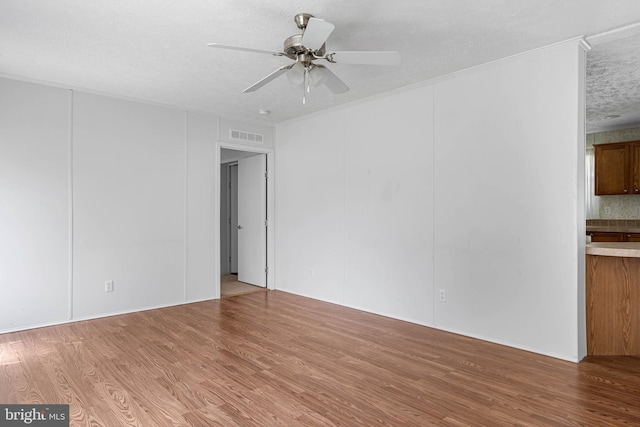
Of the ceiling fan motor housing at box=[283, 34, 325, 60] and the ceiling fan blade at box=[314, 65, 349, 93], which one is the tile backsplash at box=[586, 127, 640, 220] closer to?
the ceiling fan blade at box=[314, 65, 349, 93]

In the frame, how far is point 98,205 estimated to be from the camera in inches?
173

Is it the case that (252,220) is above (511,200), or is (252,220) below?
below

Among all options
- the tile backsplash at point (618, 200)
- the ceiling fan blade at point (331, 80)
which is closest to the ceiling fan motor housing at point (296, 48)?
the ceiling fan blade at point (331, 80)

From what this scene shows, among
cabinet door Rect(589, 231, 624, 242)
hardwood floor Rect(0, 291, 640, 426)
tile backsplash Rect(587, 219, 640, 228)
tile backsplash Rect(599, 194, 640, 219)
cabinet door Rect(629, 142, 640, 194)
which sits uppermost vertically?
cabinet door Rect(629, 142, 640, 194)

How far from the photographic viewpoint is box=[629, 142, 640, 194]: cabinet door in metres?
5.72

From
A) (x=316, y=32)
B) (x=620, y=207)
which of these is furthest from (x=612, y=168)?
(x=316, y=32)

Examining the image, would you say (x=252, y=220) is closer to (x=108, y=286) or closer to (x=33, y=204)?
(x=108, y=286)

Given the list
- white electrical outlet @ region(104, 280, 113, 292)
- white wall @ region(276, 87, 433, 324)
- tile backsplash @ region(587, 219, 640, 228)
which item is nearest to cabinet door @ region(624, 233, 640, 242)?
tile backsplash @ region(587, 219, 640, 228)

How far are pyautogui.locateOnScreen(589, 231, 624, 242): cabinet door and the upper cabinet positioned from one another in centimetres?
70

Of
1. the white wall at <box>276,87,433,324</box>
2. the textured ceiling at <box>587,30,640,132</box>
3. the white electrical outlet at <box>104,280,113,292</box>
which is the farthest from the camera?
the white electrical outlet at <box>104,280,113,292</box>

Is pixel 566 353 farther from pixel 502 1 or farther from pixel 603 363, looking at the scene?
pixel 502 1

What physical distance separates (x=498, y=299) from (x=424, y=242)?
92cm

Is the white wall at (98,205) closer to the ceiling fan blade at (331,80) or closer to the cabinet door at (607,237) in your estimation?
the ceiling fan blade at (331,80)

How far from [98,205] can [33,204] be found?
23.9 inches
